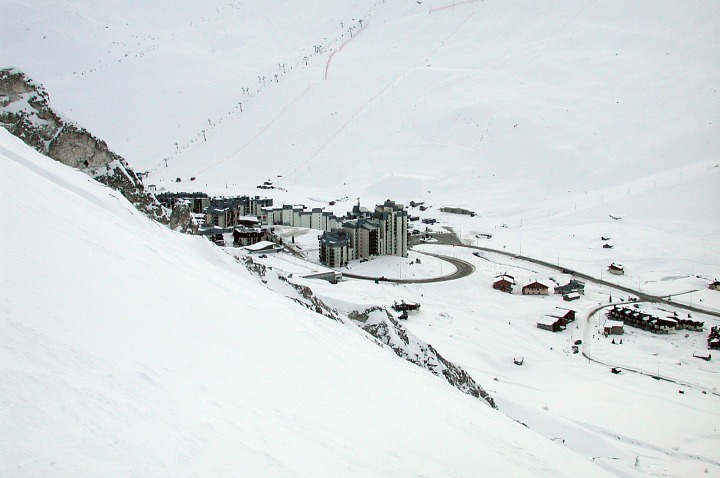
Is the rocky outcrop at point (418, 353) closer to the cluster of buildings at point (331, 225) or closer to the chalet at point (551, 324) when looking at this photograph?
the chalet at point (551, 324)

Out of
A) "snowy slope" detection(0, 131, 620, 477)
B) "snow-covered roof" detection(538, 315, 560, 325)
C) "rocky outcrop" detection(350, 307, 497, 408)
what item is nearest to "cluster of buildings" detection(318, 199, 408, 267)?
"snow-covered roof" detection(538, 315, 560, 325)

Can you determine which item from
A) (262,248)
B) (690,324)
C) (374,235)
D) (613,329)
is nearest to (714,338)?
(690,324)

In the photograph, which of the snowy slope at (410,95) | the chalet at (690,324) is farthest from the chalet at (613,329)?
the snowy slope at (410,95)

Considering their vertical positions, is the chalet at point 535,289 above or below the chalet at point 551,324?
above

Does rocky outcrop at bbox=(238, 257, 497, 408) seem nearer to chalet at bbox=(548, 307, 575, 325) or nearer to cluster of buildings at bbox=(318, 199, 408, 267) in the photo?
chalet at bbox=(548, 307, 575, 325)

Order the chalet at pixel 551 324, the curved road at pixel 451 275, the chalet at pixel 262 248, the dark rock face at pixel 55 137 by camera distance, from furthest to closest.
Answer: the chalet at pixel 262 248, the curved road at pixel 451 275, the chalet at pixel 551 324, the dark rock face at pixel 55 137

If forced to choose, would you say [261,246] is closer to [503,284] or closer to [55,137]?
[503,284]
